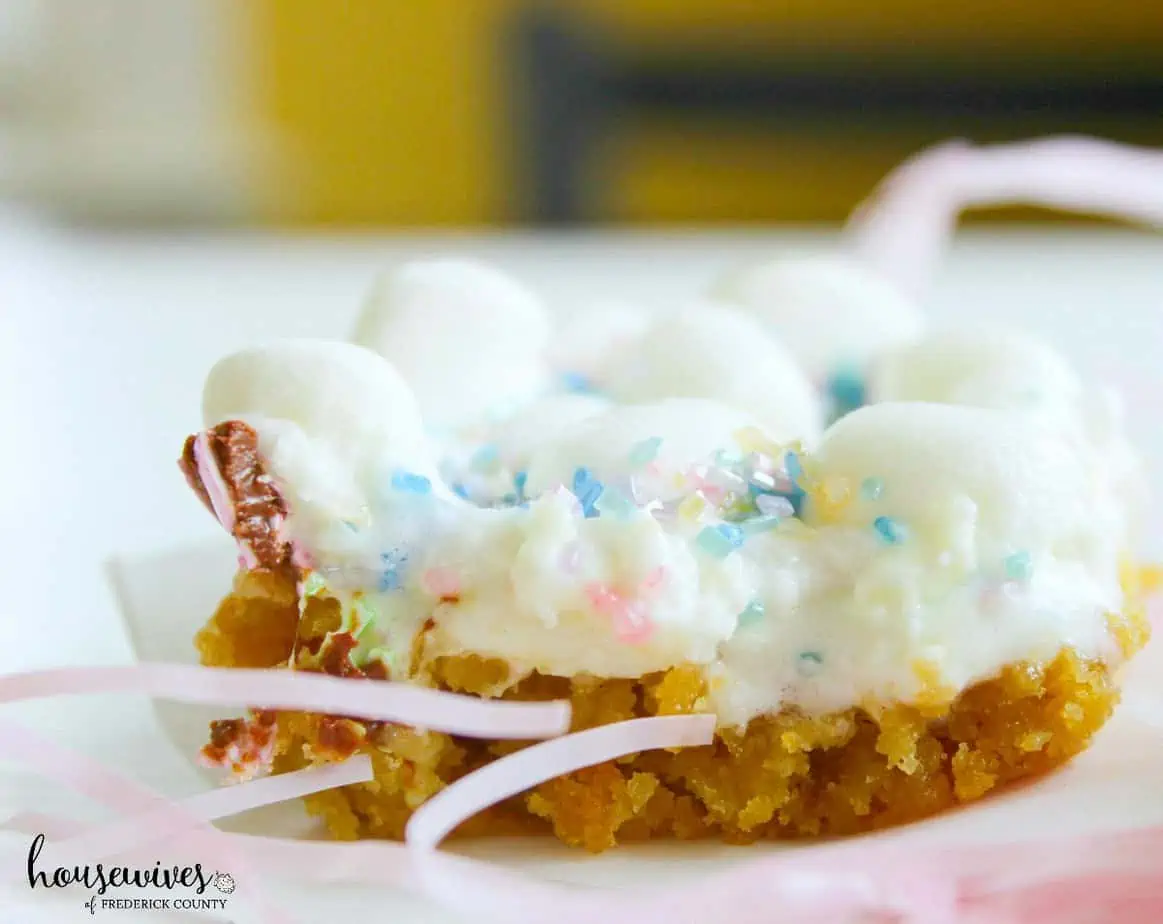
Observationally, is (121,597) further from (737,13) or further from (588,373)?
(737,13)

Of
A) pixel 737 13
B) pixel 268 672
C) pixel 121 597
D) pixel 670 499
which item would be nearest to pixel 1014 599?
pixel 670 499

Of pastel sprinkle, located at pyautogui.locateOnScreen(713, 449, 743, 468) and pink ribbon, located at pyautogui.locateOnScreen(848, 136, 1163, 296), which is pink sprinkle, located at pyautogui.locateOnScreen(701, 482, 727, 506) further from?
pink ribbon, located at pyautogui.locateOnScreen(848, 136, 1163, 296)

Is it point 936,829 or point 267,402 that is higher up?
point 267,402

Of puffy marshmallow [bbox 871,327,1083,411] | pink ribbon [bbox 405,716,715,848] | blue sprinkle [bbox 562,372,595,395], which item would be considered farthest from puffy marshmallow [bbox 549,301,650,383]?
pink ribbon [bbox 405,716,715,848]

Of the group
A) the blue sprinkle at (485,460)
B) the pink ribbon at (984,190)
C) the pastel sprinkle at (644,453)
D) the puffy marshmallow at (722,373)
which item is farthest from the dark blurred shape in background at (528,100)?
the pastel sprinkle at (644,453)

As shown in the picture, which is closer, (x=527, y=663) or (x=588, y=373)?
(x=527, y=663)

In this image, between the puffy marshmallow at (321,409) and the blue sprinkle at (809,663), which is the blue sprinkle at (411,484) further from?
the blue sprinkle at (809,663)
